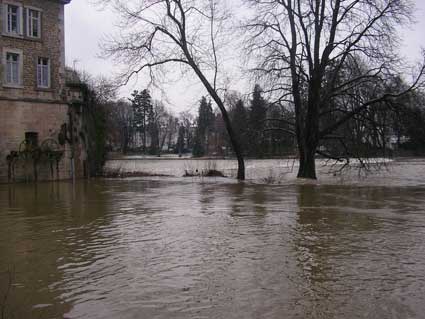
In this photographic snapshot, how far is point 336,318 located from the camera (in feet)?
15.2

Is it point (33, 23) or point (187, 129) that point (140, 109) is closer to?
point (187, 129)

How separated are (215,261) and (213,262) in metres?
0.06

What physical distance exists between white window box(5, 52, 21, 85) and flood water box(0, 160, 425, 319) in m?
13.6

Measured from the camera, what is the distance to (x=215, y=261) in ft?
22.7

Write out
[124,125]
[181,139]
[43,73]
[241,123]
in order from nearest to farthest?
[43,73] < [241,123] < [124,125] < [181,139]

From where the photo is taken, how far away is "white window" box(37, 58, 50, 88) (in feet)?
83.7

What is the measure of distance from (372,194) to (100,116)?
19.6 m

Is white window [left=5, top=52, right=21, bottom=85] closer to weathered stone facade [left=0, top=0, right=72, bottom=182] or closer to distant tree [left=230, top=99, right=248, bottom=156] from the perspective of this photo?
weathered stone facade [left=0, top=0, right=72, bottom=182]

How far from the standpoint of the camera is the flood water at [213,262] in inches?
199

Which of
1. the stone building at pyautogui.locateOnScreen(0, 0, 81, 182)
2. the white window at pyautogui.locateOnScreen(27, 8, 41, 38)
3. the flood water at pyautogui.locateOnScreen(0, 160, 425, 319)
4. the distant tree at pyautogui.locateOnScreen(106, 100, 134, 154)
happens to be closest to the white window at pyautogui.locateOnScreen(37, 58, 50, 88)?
the stone building at pyautogui.locateOnScreen(0, 0, 81, 182)

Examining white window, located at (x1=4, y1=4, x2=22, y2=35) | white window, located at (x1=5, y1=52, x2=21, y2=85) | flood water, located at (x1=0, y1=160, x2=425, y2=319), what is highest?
white window, located at (x1=4, y1=4, x2=22, y2=35)

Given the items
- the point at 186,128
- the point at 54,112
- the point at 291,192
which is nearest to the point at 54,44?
the point at 54,112

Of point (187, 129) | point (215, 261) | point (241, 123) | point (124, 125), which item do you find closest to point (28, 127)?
point (241, 123)

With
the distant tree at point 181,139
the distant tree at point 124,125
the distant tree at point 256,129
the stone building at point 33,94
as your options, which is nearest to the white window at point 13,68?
the stone building at point 33,94
